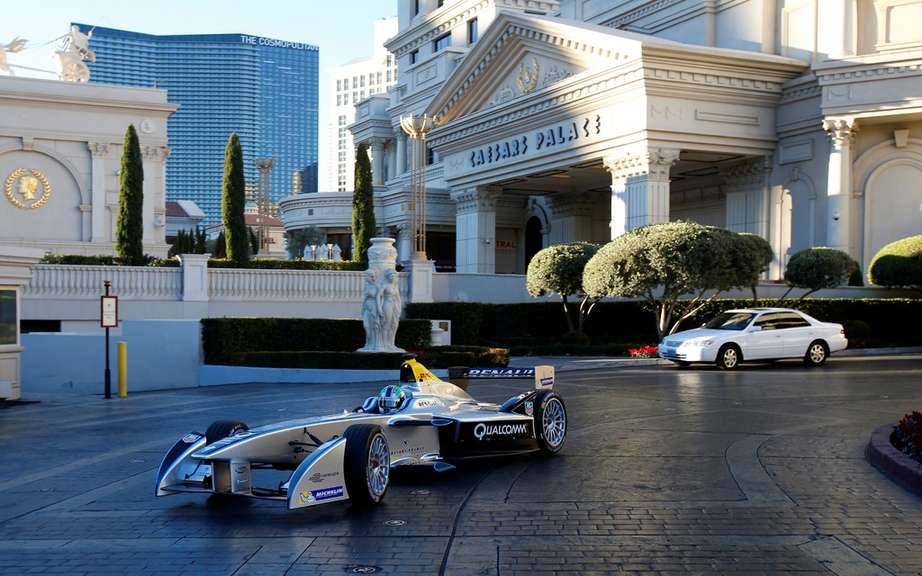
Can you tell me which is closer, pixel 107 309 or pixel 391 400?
pixel 391 400

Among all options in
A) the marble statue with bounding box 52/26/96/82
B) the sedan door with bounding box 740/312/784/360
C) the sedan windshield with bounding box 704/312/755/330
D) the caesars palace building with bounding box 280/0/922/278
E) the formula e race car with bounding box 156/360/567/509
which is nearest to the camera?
the formula e race car with bounding box 156/360/567/509

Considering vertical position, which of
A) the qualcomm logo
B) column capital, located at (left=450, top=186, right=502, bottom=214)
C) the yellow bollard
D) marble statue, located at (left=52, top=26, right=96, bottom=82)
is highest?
marble statue, located at (left=52, top=26, right=96, bottom=82)

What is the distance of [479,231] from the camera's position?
49.6 meters

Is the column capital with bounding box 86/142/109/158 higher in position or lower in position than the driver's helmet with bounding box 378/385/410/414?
higher

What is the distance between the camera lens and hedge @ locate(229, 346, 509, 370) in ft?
76.1

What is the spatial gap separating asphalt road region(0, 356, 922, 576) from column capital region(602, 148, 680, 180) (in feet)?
76.3

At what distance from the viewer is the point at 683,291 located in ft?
94.2

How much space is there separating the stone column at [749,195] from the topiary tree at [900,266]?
7.28 meters

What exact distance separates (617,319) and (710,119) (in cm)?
919

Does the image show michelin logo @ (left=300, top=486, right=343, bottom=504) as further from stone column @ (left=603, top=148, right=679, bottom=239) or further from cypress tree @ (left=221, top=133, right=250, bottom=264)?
stone column @ (left=603, top=148, right=679, bottom=239)

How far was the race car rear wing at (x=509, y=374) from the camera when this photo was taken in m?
11.8

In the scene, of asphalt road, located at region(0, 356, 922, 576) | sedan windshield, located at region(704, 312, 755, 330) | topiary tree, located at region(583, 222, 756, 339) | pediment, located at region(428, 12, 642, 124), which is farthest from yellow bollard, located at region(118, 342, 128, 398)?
pediment, located at region(428, 12, 642, 124)

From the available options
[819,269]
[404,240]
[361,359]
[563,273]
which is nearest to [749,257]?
[819,269]

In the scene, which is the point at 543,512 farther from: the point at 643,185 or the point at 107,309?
the point at 643,185
